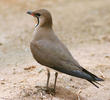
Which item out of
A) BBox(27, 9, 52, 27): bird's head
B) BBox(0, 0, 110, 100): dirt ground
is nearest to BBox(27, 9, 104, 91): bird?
BBox(27, 9, 52, 27): bird's head

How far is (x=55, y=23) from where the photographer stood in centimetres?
800

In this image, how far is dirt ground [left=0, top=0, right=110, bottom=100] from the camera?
4.39m

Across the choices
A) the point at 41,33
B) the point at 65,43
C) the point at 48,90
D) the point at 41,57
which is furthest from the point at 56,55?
the point at 65,43

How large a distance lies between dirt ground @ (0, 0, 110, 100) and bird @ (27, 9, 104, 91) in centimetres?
36

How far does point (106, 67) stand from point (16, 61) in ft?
4.97

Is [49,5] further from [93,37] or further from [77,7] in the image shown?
[93,37]

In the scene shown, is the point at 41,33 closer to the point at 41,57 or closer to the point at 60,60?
the point at 41,57

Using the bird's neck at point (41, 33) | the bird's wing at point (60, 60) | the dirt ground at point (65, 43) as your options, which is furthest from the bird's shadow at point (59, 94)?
the bird's neck at point (41, 33)

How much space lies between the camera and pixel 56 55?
409cm

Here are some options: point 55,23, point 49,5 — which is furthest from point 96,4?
point 55,23

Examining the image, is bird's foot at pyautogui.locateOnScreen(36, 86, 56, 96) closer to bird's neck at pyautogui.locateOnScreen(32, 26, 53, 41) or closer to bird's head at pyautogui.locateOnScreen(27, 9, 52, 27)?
bird's neck at pyautogui.locateOnScreen(32, 26, 53, 41)

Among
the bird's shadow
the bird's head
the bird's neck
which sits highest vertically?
the bird's head

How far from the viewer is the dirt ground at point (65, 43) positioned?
4391mm

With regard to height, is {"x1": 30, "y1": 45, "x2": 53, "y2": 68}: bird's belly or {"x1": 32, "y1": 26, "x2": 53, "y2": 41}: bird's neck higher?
{"x1": 32, "y1": 26, "x2": 53, "y2": 41}: bird's neck
